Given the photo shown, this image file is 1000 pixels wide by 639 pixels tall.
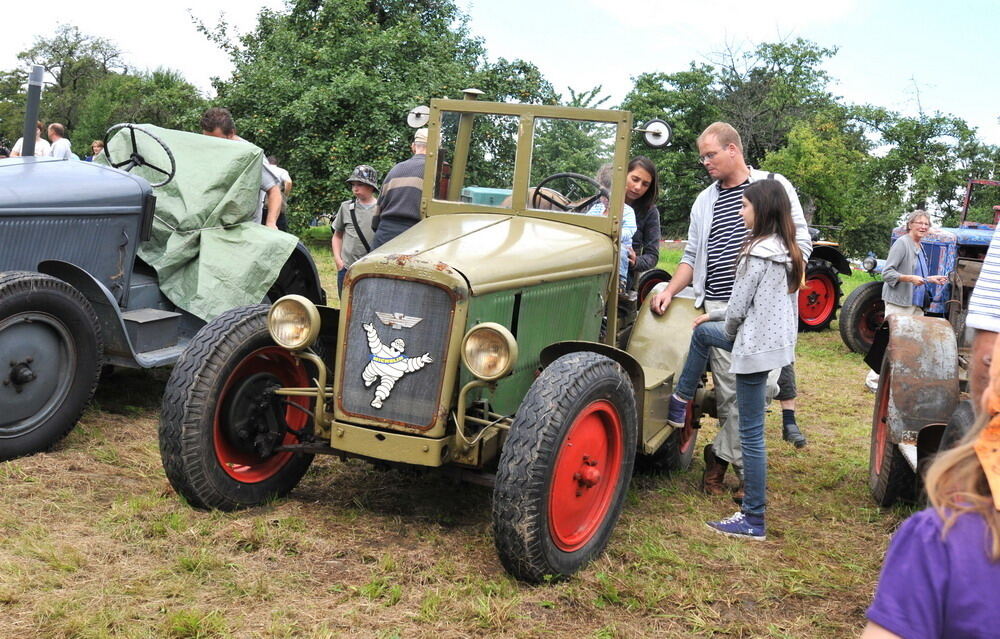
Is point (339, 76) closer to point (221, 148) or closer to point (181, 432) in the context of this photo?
point (221, 148)

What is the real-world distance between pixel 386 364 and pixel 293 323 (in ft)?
1.56

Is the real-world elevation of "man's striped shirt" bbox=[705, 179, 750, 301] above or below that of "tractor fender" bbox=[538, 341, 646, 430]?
above

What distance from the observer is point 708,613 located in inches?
132

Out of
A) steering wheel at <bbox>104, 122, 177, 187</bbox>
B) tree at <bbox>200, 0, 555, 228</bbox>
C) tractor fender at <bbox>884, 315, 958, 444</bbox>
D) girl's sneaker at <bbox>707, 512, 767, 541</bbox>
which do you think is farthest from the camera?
tree at <bbox>200, 0, 555, 228</bbox>

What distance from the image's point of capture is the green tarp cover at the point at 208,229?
5789mm

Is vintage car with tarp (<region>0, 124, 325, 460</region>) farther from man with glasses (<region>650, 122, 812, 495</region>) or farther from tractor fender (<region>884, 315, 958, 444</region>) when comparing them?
Result: tractor fender (<region>884, 315, 958, 444</region>)

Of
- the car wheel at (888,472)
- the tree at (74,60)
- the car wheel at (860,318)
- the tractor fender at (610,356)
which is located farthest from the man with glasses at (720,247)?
the tree at (74,60)

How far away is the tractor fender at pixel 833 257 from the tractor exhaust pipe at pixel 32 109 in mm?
8840

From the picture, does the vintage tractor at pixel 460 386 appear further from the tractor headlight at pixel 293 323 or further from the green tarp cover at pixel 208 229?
the green tarp cover at pixel 208 229

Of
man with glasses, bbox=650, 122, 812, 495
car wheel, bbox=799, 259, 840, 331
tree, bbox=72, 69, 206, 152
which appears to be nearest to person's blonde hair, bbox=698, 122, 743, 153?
man with glasses, bbox=650, 122, 812, 495

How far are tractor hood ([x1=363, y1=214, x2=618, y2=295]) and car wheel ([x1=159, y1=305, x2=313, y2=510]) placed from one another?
2.29ft

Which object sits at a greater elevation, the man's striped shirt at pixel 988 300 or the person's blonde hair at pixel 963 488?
the man's striped shirt at pixel 988 300

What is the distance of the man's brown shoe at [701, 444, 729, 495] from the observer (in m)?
4.76

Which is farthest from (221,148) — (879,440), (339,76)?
(339,76)
